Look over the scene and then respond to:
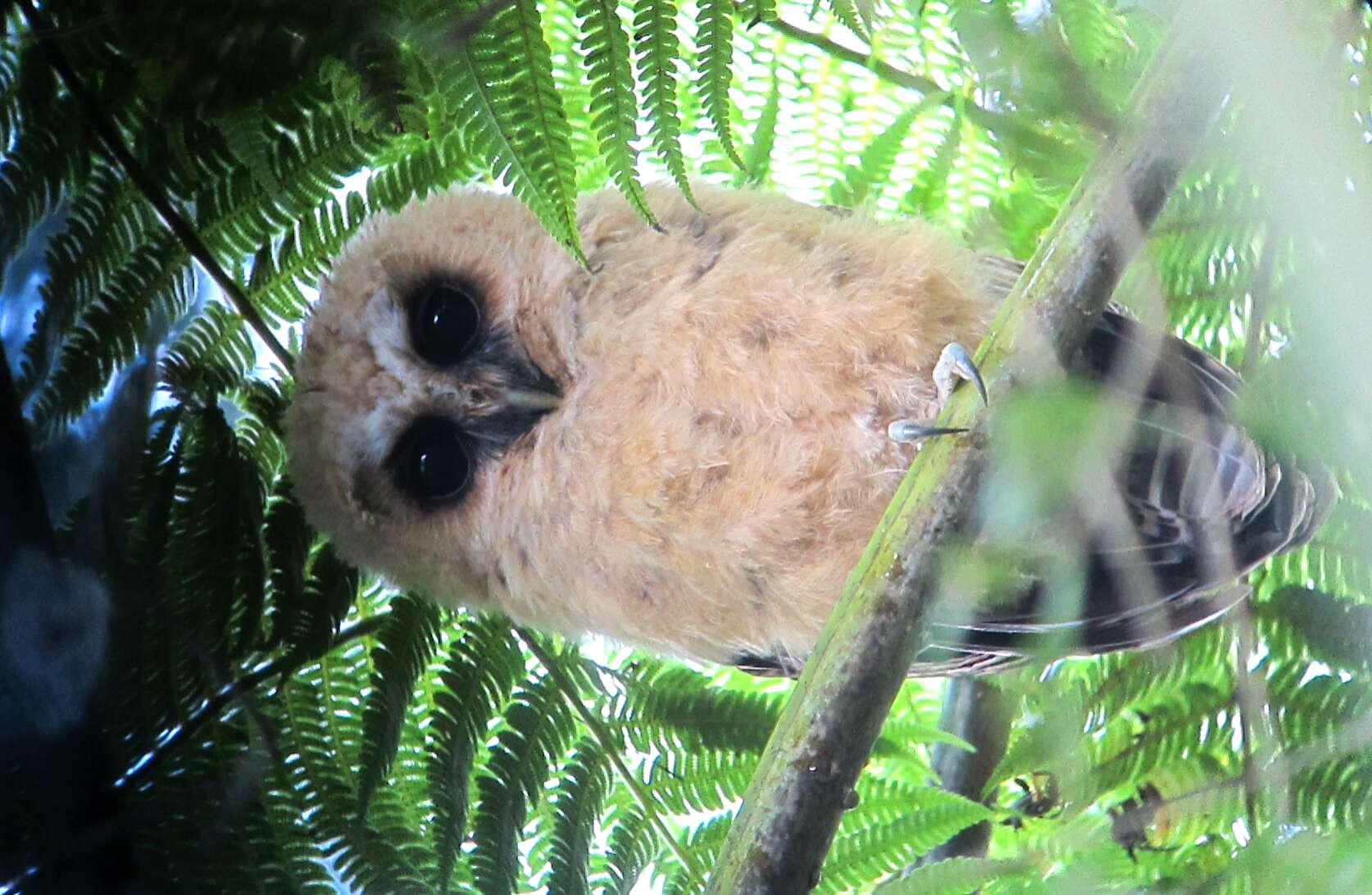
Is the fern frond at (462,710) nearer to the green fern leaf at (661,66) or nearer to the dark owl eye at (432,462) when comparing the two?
the dark owl eye at (432,462)

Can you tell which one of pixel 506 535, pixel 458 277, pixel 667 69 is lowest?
pixel 506 535

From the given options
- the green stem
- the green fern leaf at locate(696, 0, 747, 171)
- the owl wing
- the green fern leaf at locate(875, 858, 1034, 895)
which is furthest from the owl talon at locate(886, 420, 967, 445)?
the green stem

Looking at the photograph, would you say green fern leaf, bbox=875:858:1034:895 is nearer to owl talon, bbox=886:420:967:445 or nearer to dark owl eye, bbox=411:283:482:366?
owl talon, bbox=886:420:967:445

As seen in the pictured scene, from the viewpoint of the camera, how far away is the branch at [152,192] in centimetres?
73

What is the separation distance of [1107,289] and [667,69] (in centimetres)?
39

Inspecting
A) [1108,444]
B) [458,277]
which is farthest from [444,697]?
[1108,444]

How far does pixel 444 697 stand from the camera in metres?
1.12

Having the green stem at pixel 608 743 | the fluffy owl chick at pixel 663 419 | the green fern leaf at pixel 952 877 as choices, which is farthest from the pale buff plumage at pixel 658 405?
the green fern leaf at pixel 952 877

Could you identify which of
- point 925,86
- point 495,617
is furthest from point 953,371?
point 495,617

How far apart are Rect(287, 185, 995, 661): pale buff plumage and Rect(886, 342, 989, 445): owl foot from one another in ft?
0.15

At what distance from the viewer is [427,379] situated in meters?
1.07

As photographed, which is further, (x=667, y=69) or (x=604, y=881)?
(x=604, y=881)

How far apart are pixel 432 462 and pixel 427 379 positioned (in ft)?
0.28

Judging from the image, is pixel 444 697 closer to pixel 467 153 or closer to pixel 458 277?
pixel 458 277
